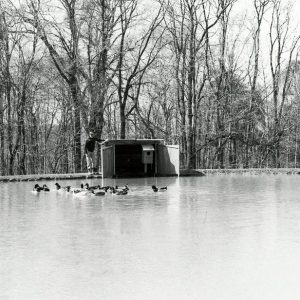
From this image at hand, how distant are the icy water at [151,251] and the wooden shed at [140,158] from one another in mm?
9047

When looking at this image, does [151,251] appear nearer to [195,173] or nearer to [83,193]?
[83,193]

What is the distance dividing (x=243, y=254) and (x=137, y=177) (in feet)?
44.0

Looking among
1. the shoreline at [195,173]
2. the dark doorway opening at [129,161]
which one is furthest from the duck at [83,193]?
the dark doorway opening at [129,161]

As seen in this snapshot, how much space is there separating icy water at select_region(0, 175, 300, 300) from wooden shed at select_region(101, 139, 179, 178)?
9047 mm

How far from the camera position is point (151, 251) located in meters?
5.18

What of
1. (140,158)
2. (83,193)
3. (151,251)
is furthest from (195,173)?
(151,251)

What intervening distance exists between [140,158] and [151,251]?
46.3 feet

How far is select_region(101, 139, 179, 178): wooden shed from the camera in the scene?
18.6 metres

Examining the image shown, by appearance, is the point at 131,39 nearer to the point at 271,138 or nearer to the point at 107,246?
the point at 271,138

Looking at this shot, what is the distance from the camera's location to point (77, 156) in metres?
25.2

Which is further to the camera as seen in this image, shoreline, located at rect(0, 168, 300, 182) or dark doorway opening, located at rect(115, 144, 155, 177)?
dark doorway opening, located at rect(115, 144, 155, 177)

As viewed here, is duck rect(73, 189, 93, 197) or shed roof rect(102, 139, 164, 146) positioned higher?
shed roof rect(102, 139, 164, 146)

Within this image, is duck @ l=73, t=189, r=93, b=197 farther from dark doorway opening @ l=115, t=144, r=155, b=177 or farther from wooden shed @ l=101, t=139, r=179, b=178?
dark doorway opening @ l=115, t=144, r=155, b=177

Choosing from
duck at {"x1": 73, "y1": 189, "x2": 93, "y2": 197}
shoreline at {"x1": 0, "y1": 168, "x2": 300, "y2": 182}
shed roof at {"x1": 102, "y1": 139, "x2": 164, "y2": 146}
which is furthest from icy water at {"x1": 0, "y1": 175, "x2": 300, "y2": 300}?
shed roof at {"x1": 102, "y1": 139, "x2": 164, "y2": 146}
